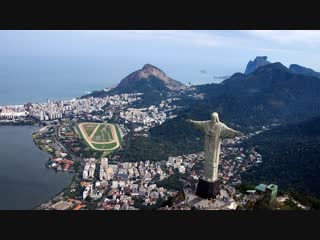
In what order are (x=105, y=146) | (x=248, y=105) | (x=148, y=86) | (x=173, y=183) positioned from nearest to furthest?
(x=173, y=183) → (x=105, y=146) → (x=248, y=105) → (x=148, y=86)

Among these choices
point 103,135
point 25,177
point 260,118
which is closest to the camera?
point 25,177

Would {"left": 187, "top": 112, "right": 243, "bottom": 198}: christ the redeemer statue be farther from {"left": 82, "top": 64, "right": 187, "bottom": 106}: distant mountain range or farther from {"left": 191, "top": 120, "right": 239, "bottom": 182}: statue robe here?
{"left": 82, "top": 64, "right": 187, "bottom": 106}: distant mountain range

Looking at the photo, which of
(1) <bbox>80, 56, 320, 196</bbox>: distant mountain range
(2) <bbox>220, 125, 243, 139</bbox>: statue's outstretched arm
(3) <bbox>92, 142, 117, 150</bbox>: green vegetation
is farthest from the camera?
(3) <bbox>92, 142, 117, 150</bbox>: green vegetation

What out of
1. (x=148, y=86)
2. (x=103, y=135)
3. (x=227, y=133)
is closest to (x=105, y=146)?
(x=103, y=135)

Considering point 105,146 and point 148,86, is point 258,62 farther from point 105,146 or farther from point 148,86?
point 105,146

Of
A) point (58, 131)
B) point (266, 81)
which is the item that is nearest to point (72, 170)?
point (58, 131)

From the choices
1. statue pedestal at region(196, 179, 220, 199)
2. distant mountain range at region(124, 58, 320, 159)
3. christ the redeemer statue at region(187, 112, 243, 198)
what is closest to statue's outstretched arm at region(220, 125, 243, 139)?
christ the redeemer statue at region(187, 112, 243, 198)

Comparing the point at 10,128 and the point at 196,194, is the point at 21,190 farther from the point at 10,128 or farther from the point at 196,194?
the point at 10,128
